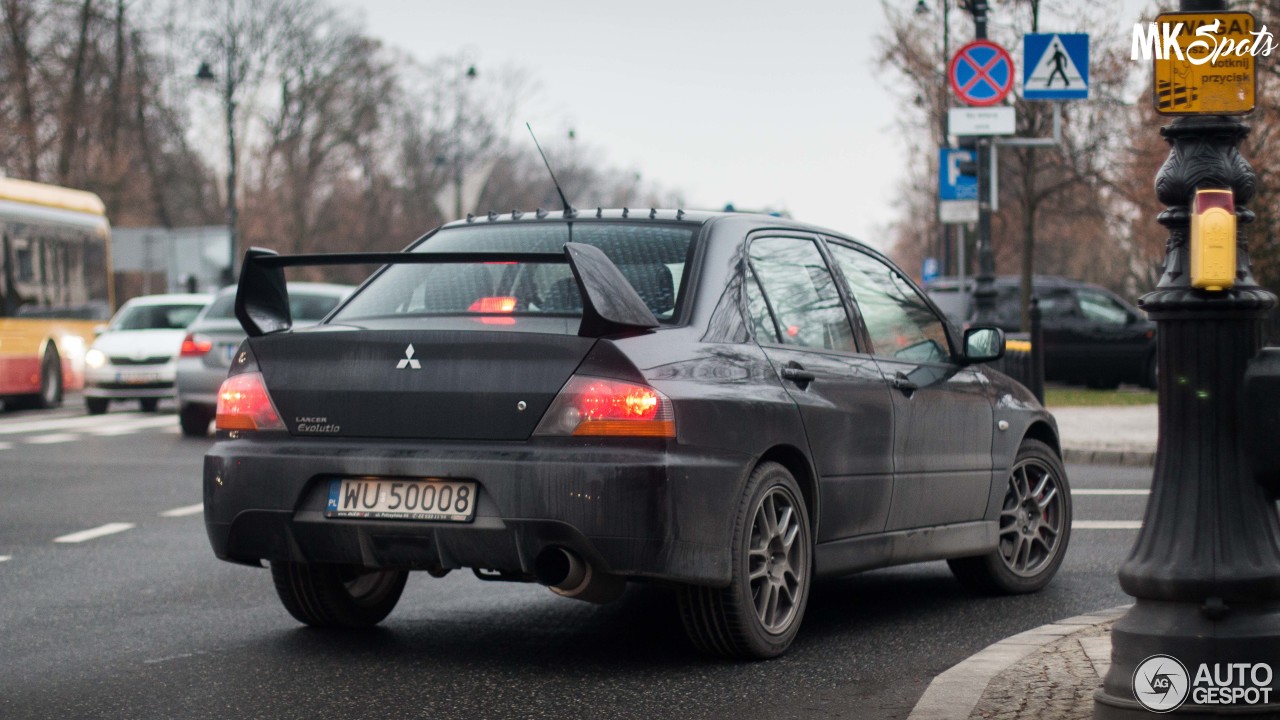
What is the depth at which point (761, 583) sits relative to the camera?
627 centimetres

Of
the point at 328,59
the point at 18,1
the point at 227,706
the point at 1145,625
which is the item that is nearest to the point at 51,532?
the point at 227,706

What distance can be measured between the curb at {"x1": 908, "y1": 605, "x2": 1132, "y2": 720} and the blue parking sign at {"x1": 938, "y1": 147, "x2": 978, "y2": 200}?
1393cm

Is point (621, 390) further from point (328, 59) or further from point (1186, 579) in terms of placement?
point (328, 59)

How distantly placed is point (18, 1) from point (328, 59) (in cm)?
1384

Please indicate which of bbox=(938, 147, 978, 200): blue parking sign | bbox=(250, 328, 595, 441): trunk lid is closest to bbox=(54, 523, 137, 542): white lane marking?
bbox=(250, 328, 595, 441): trunk lid

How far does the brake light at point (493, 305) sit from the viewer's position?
6316 mm

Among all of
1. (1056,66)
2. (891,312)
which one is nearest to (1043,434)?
(891,312)

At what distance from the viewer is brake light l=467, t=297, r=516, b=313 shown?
20.7 ft

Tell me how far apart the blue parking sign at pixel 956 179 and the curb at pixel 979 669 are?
548 inches

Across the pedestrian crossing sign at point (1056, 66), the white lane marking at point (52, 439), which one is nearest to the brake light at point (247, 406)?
the white lane marking at point (52, 439)

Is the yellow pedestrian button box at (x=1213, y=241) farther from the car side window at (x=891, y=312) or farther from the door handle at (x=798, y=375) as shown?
the car side window at (x=891, y=312)

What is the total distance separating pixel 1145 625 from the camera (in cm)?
473

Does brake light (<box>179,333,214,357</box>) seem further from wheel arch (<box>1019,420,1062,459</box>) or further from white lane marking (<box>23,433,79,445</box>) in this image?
wheel arch (<box>1019,420,1062,459</box>)

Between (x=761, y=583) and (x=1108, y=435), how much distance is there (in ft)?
37.3
